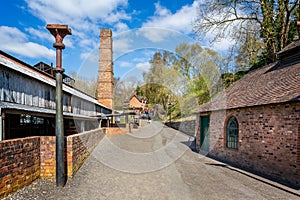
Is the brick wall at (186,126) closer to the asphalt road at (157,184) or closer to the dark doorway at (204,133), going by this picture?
the dark doorway at (204,133)

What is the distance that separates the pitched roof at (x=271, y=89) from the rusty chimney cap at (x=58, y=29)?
22.7 ft

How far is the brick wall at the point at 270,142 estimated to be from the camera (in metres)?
6.60

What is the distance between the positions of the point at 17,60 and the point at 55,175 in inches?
391

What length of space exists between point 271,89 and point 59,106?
7855mm

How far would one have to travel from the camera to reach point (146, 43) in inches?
398

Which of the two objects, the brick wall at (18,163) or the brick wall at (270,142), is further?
the brick wall at (270,142)

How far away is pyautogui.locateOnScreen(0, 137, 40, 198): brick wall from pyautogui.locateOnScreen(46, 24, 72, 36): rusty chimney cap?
2.94 meters

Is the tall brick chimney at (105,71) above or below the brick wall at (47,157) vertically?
above

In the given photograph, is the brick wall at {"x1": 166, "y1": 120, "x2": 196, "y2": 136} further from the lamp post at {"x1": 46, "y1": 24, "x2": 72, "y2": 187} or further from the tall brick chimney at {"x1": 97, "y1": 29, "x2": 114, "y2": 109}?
the lamp post at {"x1": 46, "y1": 24, "x2": 72, "y2": 187}

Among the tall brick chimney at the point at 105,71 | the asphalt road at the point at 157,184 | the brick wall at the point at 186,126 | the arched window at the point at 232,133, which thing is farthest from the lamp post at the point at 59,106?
the tall brick chimney at the point at 105,71

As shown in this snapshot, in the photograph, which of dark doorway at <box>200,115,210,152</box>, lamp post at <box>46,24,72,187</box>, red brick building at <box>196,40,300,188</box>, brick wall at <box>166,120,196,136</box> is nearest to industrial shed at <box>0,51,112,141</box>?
lamp post at <box>46,24,72,187</box>

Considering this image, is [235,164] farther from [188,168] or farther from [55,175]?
[55,175]

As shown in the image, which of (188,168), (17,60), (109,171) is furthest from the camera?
(17,60)

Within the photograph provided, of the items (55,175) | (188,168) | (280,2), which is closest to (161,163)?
(188,168)
